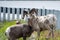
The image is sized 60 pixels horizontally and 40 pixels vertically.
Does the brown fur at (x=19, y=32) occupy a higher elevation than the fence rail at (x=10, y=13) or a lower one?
higher

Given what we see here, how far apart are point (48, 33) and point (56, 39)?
373 millimetres

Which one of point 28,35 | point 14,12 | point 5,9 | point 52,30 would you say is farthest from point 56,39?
point 5,9

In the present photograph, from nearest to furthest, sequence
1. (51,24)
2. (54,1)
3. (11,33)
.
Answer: (11,33)
(51,24)
(54,1)

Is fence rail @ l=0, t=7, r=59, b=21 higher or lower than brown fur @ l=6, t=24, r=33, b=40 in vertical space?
lower

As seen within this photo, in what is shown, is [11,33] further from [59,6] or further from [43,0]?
[43,0]

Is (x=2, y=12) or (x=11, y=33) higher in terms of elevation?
(x=11, y=33)

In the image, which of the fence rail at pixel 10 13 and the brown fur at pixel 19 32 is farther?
the fence rail at pixel 10 13

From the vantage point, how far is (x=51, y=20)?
257 inches

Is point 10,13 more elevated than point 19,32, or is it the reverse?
point 19,32

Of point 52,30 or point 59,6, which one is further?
point 59,6

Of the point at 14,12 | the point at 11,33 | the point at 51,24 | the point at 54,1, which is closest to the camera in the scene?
the point at 11,33

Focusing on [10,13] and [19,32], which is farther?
[10,13]

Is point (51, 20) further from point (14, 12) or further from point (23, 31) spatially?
point (14, 12)

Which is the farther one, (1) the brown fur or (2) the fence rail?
(2) the fence rail
